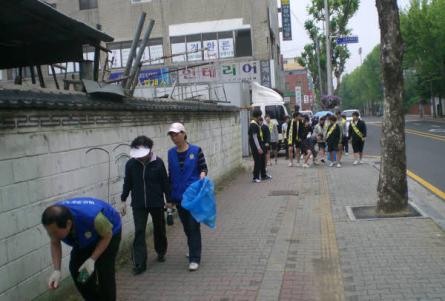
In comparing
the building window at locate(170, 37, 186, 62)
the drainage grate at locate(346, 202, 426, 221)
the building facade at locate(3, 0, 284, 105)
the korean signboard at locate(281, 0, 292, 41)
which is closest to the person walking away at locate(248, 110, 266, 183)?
the drainage grate at locate(346, 202, 426, 221)

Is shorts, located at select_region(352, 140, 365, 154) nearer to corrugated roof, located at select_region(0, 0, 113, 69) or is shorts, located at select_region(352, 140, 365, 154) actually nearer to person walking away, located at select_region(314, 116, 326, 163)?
person walking away, located at select_region(314, 116, 326, 163)

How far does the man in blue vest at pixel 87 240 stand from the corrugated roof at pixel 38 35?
2526mm

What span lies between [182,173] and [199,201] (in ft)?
1.46

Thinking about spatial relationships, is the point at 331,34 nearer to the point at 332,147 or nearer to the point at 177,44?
the point at 177,44

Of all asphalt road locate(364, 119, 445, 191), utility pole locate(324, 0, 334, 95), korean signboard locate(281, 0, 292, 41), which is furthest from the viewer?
korean signboard locate(281, 0, 292, 41)

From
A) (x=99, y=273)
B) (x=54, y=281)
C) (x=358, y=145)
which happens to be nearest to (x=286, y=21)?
(x=358, y=145)

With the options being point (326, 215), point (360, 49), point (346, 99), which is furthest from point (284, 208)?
point (346, 99)

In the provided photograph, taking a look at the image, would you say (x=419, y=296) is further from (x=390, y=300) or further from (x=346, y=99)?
(x=346, y=99)

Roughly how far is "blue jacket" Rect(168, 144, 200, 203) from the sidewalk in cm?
90

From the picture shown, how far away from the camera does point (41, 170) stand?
4730 mm

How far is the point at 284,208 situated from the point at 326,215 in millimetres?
1027

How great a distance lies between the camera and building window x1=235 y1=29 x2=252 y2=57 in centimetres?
3119

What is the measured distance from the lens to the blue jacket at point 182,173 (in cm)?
587

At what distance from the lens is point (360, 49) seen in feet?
303
